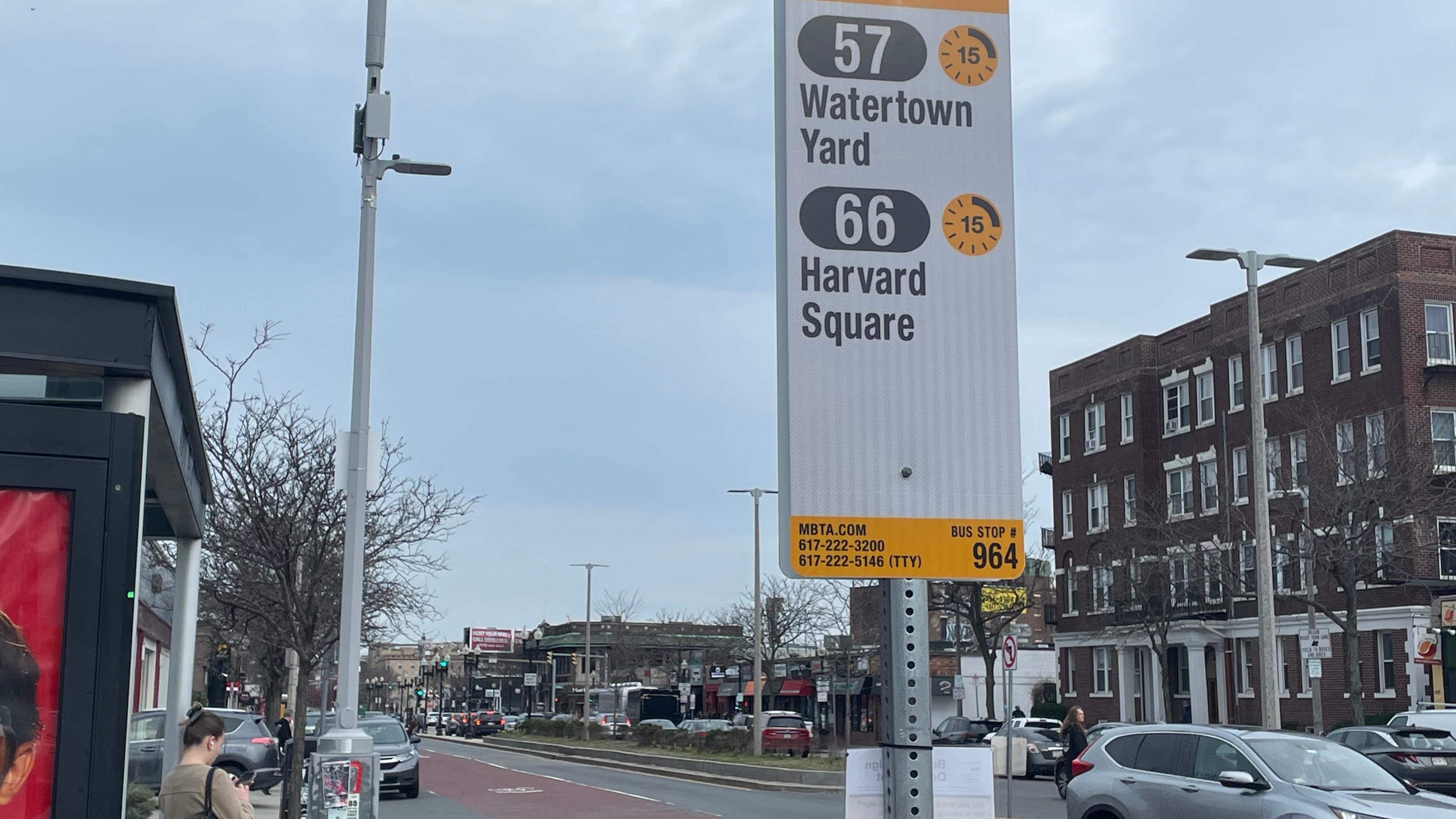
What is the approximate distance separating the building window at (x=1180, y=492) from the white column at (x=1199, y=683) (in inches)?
192

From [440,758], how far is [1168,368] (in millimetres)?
30761

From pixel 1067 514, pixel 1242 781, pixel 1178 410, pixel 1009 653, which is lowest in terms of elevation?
pixel 1242 781

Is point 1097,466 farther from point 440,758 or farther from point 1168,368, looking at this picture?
point 440,758

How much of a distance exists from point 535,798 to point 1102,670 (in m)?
34.6

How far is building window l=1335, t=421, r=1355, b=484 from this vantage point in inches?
1449

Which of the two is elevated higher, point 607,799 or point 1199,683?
point 1199,683

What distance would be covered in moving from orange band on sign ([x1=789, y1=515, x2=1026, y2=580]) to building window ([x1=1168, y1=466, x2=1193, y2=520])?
49.9 m

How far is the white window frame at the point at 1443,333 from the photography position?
41.4m

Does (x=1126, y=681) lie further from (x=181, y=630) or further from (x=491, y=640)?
(x=491, y=640)

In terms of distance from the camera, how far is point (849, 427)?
3549 millimetres

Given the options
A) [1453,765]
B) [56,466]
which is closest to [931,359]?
[56,466]

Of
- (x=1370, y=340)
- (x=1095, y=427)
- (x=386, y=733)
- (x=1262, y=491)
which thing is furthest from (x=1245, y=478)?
(x=386, y=733)

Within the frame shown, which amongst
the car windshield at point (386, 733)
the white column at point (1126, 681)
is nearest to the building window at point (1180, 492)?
the white column at point (1126, 681)

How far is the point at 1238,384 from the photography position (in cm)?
4991
